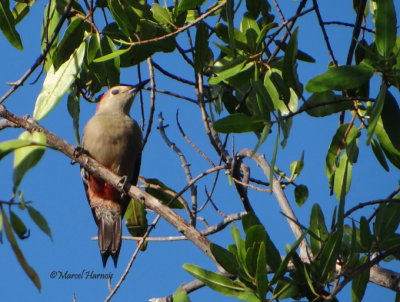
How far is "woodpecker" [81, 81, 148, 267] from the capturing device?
19.3 ft

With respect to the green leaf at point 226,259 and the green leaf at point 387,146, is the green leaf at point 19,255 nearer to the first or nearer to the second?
the green leaf at point 226,259

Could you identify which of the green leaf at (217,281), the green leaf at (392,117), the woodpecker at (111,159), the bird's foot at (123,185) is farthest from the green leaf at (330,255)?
the woodpecker at (111,159)

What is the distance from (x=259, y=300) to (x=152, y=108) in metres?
1.63

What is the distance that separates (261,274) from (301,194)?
191 cm

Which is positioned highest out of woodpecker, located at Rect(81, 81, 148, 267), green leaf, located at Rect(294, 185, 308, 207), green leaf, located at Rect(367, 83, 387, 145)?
woodpecker, located at Rect(81, 81, 148, 267)

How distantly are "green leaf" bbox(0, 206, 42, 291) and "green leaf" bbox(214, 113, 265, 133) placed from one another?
3.54 ft

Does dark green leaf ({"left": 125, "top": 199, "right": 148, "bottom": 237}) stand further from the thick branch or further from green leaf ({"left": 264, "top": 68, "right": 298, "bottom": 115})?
green leaf ({"left": 264, "top": 68, "right": 298, "bottom": 115})


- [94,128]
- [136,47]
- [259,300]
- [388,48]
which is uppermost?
[94,128]

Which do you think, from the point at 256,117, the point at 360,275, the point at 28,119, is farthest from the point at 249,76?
the point at 28,119

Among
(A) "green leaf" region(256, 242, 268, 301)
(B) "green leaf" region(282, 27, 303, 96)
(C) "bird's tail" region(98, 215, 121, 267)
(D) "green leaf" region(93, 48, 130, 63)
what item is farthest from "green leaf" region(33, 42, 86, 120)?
(C) "bird's tail" region(98, 215, 121, 267)

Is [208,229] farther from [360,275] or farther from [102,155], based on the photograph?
[102,155]

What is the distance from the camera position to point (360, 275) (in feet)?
9.41

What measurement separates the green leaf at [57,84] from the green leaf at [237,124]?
0.93 metres

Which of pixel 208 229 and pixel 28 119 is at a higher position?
pixel 28 119
